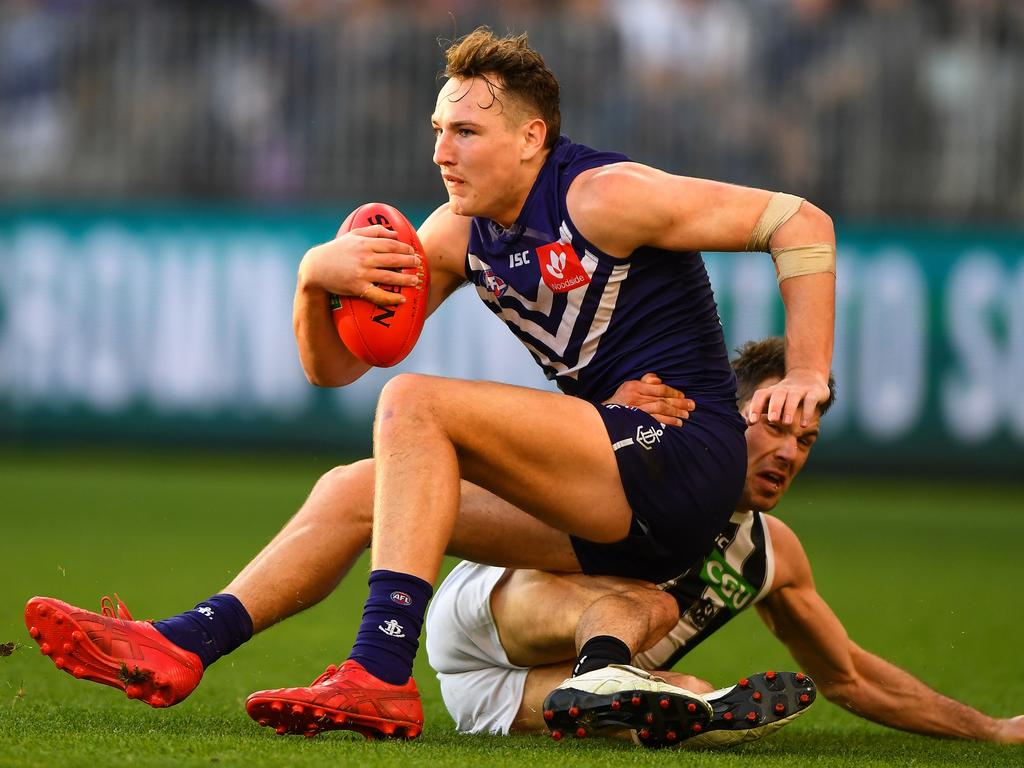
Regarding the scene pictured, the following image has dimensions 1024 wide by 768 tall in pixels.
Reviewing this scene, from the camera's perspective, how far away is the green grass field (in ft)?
11.5

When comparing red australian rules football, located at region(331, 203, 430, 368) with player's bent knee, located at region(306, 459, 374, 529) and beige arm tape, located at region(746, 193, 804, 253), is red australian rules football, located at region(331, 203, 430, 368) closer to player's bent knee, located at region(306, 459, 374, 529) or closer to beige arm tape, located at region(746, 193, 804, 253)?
player's bent knee, located at region(306, 459, 374, 529)

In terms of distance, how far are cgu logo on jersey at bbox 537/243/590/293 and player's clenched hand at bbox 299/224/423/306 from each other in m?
0.36

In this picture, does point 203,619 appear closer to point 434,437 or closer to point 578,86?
point 434,437

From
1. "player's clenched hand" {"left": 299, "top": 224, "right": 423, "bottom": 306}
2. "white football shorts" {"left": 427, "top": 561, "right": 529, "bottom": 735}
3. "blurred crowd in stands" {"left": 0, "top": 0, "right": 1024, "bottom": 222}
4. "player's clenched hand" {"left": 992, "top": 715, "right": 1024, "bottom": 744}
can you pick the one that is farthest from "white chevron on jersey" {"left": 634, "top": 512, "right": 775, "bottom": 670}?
"blurred crowd in stands" {"left": 0, "top": 0, "right": 1024, "bottom": 222}

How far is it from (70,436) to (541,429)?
30.0 feet

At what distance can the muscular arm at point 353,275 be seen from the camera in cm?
408

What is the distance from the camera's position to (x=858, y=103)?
11836mm

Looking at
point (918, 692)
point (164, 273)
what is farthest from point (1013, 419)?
point (918, 692)

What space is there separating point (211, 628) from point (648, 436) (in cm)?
115

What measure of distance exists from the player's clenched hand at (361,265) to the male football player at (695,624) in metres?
0.84

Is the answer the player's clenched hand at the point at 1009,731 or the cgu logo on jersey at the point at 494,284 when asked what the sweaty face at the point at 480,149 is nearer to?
the cgu logo on jersey at the point at 494,284

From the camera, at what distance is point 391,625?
3.55 meters

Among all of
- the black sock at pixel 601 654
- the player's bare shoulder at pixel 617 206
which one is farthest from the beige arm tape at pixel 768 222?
the black sock at pixel 601 654

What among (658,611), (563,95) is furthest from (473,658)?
(563,95)
